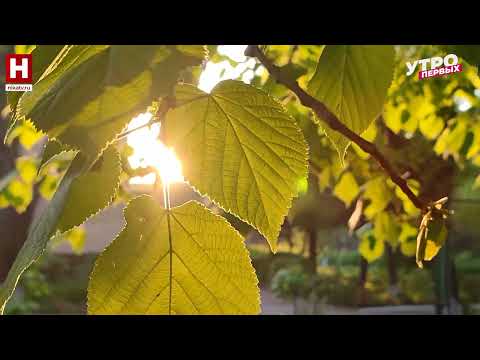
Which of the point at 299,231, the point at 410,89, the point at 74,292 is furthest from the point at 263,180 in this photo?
the point at 299,231

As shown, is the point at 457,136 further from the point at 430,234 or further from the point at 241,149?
the point at 241,149

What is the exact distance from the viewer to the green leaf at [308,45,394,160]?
37 cm

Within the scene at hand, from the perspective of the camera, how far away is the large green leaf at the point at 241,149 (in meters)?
0.31

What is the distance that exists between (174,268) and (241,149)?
0.08 m

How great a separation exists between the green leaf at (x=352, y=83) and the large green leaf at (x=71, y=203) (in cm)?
15

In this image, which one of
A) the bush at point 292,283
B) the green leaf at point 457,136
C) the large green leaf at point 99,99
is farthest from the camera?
the bush at point 292,283

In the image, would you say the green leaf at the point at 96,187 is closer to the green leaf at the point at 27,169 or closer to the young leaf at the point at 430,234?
the young leaf at the point at 430,234

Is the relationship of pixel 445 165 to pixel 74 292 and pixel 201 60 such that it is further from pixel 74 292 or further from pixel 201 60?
pixel 74 292

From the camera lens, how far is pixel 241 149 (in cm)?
33

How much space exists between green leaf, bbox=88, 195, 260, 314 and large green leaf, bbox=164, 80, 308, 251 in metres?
0.02

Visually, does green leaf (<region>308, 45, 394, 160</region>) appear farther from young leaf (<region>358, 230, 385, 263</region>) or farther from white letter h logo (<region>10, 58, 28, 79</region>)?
young leaf (<region>358, 230, 385, 263</region>)

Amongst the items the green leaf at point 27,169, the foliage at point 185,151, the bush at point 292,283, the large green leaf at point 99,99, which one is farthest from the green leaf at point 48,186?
the bush at point 292,283

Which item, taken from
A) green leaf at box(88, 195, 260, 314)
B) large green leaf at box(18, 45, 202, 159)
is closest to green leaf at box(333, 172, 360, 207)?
green leaf at box(88, 195, 260, 314)
